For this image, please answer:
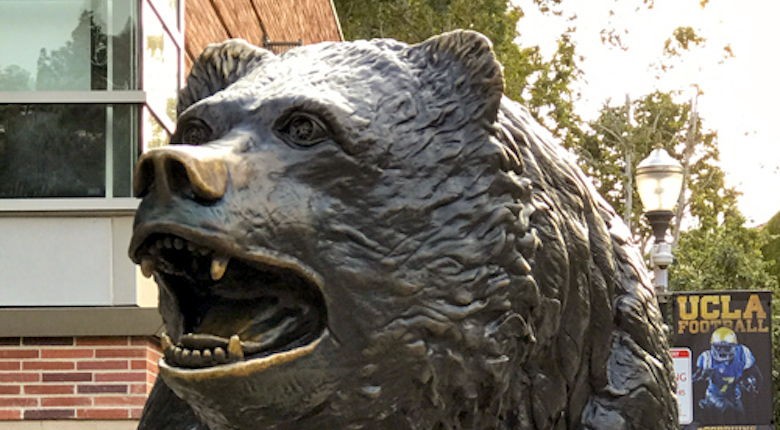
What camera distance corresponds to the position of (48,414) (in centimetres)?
892

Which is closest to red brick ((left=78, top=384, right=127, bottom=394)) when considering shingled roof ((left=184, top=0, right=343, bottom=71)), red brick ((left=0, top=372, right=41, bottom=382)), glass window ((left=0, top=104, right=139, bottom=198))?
red brick ((left=0, top=372, right=41, bottom=382))

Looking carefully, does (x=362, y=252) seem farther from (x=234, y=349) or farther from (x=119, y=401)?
(x=119, y=401)

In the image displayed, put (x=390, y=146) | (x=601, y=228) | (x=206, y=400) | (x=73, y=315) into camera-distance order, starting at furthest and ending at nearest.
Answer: (x=73, y=315) < (x=601, y=228) < (x=390, y=146) < (x=206, y=400)

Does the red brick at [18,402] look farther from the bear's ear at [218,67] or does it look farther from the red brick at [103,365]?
the bear's ear at [218,67]

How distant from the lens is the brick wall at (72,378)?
892cm

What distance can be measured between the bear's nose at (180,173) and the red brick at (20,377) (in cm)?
769

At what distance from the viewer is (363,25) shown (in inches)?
A: 943

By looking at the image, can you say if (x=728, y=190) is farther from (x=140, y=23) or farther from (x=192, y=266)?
(x=192, y=266)

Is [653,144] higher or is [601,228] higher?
[653,144]

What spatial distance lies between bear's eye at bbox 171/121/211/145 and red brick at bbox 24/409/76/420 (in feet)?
24.4

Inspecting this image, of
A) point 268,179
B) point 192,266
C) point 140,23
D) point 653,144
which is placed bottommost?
point 192,266

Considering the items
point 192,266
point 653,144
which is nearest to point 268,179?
point 192,266

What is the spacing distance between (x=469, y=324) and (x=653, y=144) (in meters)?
31.7

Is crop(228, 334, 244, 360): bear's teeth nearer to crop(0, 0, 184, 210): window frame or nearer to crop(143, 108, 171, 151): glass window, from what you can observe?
crop(0, 0, 184, 210): window frame
